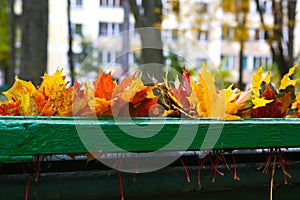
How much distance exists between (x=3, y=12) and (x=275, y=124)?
60.8ft

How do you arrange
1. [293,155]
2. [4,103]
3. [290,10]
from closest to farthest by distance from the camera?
[4,103] < [293,155] < [290,10]

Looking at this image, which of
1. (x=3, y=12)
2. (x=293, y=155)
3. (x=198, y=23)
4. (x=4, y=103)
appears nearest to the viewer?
(x=4, y=103)

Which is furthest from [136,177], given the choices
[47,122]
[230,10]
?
[230,10]

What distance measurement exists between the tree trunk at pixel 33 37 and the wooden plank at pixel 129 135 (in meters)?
5.64

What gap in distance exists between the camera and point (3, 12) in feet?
59.6

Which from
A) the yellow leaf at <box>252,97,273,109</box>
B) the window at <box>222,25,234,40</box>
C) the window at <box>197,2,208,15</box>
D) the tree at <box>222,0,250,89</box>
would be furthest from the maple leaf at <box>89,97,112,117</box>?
the window at <box>197,2,208,15</box>

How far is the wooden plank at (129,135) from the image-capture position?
0.95 m

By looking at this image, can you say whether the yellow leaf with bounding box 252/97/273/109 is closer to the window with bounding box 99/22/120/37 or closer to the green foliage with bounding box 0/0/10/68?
the green foliage with bounding box 0/0/10/68

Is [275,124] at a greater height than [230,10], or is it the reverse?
[230,10]

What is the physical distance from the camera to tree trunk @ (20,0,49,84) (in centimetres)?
652

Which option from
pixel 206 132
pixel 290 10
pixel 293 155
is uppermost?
pixel 290 10

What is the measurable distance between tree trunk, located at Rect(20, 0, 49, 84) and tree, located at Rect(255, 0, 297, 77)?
3990 millimetres

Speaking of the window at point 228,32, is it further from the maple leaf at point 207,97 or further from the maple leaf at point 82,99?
the maple leaf at point 82,99

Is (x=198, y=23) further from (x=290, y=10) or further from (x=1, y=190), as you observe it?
(x=1, y=190)
